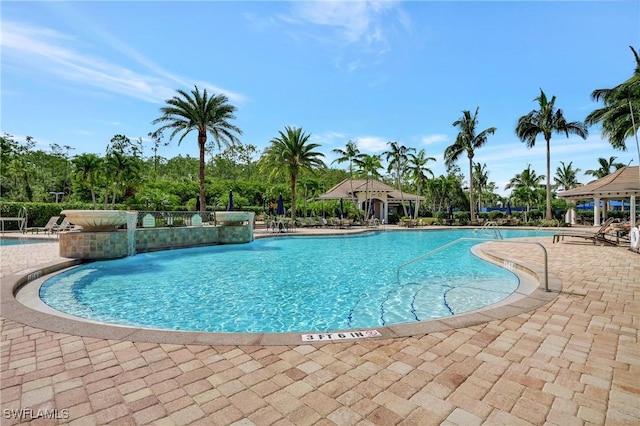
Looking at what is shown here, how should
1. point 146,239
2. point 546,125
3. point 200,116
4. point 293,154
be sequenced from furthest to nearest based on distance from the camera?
point 546,125 → point 293,154 → point 200,116 → point 146,239

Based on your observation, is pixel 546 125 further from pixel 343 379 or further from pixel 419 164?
pixel 343 379

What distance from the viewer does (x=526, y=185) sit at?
4503cm

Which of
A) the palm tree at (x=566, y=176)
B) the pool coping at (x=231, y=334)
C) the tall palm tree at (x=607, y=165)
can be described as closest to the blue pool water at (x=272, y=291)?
the pool coping at (x=231, y=334)

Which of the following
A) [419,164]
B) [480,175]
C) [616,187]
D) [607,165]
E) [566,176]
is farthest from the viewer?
[566,176]

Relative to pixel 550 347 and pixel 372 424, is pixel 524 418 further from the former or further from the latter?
pixel 550 347

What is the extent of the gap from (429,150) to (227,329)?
31.7m

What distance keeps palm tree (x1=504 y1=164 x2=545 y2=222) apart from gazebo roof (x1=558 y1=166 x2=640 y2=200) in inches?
873

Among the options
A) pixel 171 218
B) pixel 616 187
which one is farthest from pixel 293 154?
pixel 616 187

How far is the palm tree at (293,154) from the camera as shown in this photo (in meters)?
24.3

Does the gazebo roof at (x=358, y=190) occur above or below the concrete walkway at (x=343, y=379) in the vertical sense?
above

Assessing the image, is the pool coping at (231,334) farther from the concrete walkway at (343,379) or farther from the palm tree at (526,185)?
the palm tree at (526,185)

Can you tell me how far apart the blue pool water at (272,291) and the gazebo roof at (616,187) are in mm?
12050

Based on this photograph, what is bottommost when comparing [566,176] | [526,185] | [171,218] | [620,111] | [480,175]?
[171,218]

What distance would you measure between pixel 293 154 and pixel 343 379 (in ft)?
75.1
